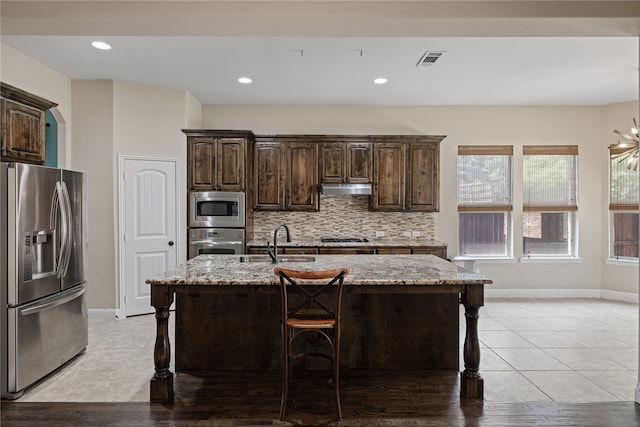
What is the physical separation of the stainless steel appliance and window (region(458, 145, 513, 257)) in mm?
3474

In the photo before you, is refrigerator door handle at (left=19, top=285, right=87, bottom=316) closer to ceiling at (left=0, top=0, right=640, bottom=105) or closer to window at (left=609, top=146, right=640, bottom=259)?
ceiling at (left=0, top=0, right=640, bottom=105)

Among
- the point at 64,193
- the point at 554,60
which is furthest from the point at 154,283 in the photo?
the point at 554,60

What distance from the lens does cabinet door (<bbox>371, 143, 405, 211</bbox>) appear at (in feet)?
18.8

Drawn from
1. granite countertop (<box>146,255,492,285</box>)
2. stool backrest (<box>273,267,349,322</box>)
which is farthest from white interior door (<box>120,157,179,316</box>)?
stool backrest (<box>273,267,349,322</box>)

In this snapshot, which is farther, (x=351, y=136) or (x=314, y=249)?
(x=351, y=136)

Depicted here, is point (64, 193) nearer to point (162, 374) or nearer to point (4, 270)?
point (4, 270)

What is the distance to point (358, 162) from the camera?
573cm

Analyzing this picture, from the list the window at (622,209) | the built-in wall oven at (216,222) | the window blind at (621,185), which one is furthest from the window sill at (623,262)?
the built-in wall oven at (216,222)

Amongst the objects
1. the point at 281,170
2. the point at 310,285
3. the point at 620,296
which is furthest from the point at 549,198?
the point at 310,285

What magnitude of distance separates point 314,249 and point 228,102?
2669mm

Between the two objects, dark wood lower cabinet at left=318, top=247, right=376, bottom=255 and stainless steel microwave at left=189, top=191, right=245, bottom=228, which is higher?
stainless steel microwave at left=189, top=191, right=245, bottom=228

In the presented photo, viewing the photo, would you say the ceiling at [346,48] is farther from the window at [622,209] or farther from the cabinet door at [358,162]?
the window at [622,209]

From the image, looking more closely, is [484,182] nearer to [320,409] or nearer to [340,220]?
[340,220]

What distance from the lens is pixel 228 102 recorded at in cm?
600
